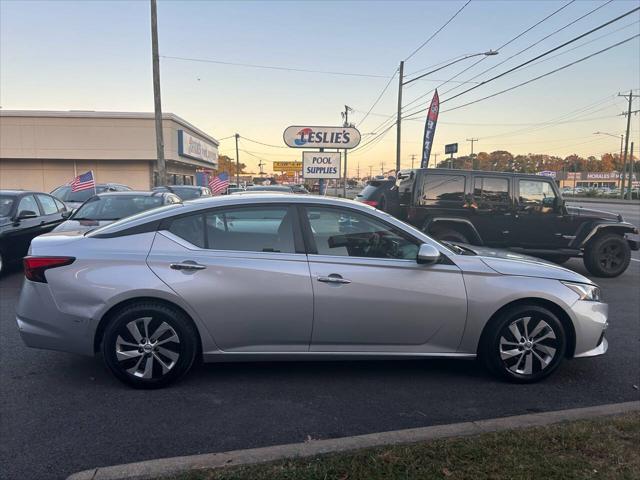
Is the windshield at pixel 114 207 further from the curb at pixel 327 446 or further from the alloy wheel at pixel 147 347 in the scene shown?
the curb at pixel 327 446

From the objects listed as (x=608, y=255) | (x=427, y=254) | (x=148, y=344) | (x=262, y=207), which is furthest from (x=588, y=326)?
(x=608, y=255)

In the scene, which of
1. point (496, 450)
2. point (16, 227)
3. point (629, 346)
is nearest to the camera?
point (496, 450)

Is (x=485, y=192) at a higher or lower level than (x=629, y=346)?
higher

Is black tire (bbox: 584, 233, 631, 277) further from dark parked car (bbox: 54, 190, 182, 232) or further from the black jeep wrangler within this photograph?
dark parked car (bbox: 54, 190, 182, 232)

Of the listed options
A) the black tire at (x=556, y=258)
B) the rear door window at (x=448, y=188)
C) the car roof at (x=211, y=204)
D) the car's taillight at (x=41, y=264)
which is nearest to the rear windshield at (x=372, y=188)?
the rear door window at (x=448, y=188)

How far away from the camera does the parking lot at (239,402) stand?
9.92 ft

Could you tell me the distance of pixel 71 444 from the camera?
9.89 feet

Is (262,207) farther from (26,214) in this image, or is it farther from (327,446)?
(26,214)

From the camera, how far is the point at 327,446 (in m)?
2.87

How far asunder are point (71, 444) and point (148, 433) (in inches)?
18.4

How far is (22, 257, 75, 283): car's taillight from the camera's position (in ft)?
12.0

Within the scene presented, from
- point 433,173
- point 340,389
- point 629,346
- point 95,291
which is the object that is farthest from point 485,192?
point 95,291

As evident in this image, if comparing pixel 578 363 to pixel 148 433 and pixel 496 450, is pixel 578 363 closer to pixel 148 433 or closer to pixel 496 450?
pixel 496 450

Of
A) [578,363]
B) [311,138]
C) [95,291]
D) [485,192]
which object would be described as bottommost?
[578,363]
